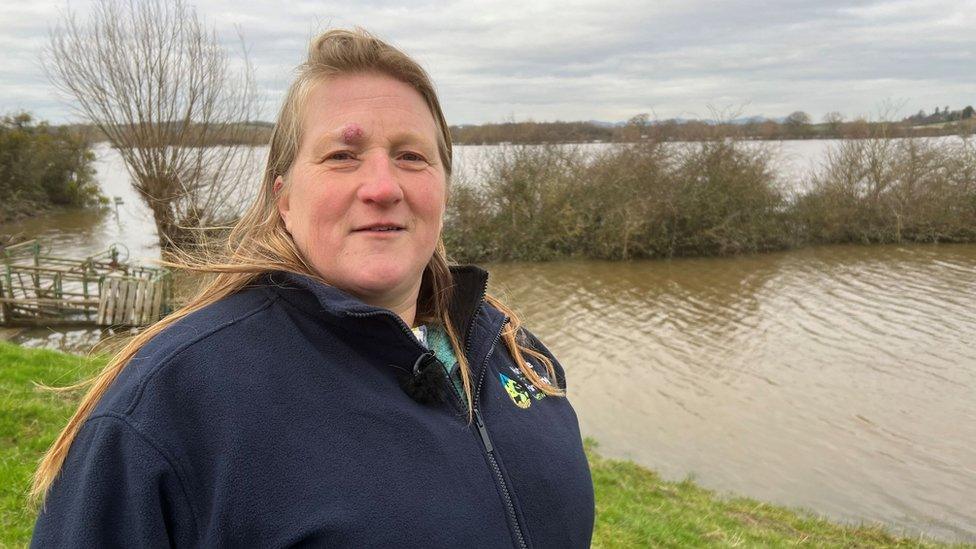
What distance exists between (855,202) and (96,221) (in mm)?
38332

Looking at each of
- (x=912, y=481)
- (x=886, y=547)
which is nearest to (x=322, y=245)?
(x=886, y=547)

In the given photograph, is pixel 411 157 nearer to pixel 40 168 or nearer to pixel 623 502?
pixel 623 502

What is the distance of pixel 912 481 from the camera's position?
29.7ft

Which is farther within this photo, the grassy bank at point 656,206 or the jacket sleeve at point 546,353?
the grassy bank at point 656,206

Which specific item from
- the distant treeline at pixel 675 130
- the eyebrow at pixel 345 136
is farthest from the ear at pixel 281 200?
the distant treeline at pixel 675 130

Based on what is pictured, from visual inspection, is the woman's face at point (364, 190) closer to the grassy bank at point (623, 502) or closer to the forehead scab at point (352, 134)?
the forehead scab at point (352, 134)

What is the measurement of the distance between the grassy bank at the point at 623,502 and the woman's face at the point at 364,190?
335cm

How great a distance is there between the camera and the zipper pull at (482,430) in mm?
1516

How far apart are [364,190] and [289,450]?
2.03 feet

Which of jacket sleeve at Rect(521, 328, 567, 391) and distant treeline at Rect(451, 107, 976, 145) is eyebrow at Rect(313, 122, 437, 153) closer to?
jacket sleeve at Rect(521, 328, 567, 391)

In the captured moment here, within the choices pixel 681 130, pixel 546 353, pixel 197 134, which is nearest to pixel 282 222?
pixel 546 353

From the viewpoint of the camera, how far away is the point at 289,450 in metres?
1.20

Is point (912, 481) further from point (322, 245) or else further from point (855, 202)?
point (855, 202)

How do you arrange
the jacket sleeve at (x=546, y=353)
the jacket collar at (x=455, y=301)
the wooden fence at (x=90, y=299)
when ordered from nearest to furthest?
the jacket collar at (x=455, y=301) → the jacket sleeve at (x=546, y=353) → the wooden fence at (x=90, y=299)
